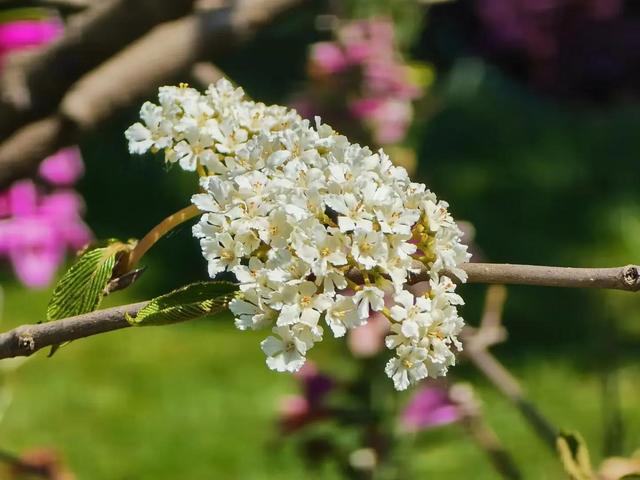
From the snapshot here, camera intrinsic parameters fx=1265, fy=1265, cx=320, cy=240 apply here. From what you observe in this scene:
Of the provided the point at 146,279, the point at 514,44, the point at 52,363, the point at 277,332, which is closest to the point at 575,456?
the point at 277,332

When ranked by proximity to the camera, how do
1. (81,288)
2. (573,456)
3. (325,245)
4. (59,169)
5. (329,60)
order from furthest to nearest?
(329,60) → (59,169) → (573,456) → (81,288) → (325,245)

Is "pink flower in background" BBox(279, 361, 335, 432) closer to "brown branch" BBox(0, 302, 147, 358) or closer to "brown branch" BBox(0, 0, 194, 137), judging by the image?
"brown branch" BBox(0, 0, 194, 137)

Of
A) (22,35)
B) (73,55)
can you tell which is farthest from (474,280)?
(22,35)

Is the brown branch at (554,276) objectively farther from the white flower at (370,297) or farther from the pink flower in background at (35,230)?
the pink flower in background at (35,230)

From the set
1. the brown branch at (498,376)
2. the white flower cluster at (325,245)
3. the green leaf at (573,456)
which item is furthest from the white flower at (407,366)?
the brown branch at (498,376)

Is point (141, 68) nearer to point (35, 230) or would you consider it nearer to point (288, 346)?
point (35, 230)

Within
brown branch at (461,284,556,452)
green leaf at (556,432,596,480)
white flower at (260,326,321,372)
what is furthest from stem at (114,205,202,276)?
brown branch at (461,284,556,452)
